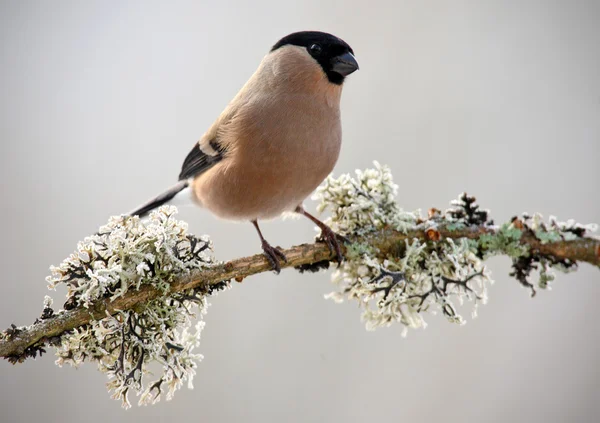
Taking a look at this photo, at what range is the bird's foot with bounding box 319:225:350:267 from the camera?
178 centimetres

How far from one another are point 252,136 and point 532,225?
1.10 meters

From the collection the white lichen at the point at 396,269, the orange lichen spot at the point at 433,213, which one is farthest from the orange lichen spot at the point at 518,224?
the orange lichen spot at the point at 433,213

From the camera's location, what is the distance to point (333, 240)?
5.98 feet

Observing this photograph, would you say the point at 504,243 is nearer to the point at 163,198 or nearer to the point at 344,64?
the point at 344,64

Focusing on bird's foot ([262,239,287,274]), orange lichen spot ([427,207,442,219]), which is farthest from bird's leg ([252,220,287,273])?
orange lichen spot ([427,207,442,219])

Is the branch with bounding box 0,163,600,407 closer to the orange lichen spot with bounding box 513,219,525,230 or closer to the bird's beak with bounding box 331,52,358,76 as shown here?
the orange lichen spot with bounding box 513,219,525,230

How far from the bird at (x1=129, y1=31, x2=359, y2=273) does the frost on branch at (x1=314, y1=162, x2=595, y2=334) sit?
10.4 inches

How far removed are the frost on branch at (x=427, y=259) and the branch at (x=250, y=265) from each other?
14 mm

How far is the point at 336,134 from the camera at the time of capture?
7.22ft

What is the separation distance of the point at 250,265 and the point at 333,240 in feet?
1.09

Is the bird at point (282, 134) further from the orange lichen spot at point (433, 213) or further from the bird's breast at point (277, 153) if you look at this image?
the orange lichen spot at point (433, 213)

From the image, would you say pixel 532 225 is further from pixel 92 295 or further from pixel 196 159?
pixel 196 159

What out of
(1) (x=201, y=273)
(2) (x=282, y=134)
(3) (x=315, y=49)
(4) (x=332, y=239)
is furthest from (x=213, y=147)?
(1) (x=201, y=273)

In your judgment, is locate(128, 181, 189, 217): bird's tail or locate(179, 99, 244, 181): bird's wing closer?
locate(179, 99, 244, 181): bird's wing
